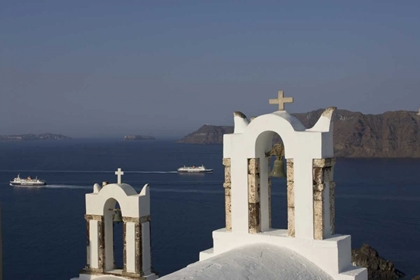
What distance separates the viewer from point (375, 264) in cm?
3491

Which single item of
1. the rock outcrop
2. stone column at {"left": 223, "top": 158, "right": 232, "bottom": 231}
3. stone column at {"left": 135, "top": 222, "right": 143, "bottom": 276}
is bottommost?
the rock outcrop

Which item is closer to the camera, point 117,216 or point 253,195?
point 253,195

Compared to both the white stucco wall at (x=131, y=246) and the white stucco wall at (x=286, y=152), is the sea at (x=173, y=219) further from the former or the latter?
the white stucco wall at (x=286, y=152)

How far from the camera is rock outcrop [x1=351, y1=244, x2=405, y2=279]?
34344 millimetres

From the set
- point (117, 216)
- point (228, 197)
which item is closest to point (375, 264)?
point (117, 216)

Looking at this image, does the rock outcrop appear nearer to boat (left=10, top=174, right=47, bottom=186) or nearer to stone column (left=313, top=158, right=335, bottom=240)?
stone column (left=313, top=158, right=335, bottom=240)

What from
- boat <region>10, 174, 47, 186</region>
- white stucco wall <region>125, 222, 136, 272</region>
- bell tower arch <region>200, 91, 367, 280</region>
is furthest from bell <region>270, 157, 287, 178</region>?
boat <region>10, 174, 47, 186</region>

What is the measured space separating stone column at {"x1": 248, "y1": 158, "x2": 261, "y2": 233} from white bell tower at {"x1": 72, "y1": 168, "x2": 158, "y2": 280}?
237 centimetres

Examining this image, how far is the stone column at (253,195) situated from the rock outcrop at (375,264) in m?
28.5

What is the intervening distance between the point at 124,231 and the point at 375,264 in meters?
27.7

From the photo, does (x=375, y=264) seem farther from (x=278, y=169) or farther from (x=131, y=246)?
(x=278, y=169)

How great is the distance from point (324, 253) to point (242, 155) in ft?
5.03

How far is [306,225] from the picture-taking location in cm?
735

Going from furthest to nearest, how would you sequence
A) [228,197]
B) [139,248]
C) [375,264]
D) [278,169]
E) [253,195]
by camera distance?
[375,264] → [139,248] → [278,169] → [228,197] → [253,195]
